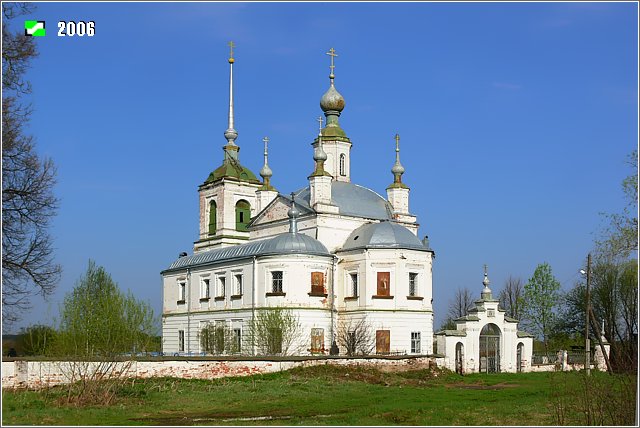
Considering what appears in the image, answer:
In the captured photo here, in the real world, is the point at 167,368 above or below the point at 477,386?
above

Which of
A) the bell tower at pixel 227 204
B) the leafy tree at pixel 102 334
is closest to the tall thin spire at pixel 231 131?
the bell tower at pixel 227 204

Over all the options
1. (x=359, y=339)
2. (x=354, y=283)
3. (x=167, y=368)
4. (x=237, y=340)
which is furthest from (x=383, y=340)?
(x=167, y=368)

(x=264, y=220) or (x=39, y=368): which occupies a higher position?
(x=264, y=220)

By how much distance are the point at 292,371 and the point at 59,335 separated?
8029 millimetres

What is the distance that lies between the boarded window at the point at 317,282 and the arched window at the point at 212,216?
37.2 ft

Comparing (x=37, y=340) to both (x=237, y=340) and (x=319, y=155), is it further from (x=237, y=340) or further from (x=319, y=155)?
(x=319, y=155)

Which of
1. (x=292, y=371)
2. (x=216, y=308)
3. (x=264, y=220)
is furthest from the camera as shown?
(x=264, y=220)

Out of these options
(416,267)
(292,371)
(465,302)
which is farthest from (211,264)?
(465,302)

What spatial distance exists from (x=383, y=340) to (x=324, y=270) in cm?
386

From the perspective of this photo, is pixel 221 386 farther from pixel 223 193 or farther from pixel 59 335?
pixel 223 193

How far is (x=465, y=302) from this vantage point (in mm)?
62469

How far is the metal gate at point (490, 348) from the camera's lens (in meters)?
38.7

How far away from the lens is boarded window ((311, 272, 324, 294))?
38.1m

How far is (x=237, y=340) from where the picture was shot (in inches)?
1527
